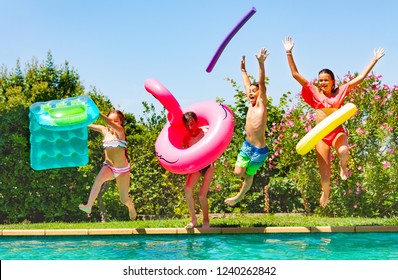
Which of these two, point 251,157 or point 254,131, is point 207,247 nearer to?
point 251,157

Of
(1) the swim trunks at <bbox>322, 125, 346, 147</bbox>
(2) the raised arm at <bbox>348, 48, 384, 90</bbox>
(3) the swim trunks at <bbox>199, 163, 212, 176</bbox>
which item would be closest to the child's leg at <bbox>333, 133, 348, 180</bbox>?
(1) the swim trunks at <bbox>322, 125, 346, 147</bbox>

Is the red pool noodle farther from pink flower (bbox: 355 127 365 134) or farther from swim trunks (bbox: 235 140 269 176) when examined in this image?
pink flower (bbox: 355 127 365 134)

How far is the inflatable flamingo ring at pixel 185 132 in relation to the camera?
28.4 feet

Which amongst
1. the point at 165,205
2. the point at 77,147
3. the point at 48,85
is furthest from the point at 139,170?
the point at 48,85

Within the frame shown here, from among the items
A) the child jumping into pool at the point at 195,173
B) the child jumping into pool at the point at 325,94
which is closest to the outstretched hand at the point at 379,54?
the child jumping into pool at the point at 325,94

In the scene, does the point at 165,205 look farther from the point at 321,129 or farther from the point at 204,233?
the point at 321,129

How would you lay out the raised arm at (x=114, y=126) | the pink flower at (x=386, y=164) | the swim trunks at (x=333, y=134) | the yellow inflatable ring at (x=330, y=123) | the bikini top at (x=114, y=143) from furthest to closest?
1. the pink flower at (x=386, y=164)
2. the bikini top at (x=114, y=143)
3. the raised arm at (x=114, y=126)
4. the swim trunks at (x=333, y=134)
5. the yellow inflatable ring at (x=330, y=123)

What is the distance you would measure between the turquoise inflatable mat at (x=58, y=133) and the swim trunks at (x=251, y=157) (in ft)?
8.20

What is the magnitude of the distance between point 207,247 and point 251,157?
1.50 m

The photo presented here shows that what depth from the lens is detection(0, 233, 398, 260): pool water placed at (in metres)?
7.25

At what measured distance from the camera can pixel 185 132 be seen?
9414mm

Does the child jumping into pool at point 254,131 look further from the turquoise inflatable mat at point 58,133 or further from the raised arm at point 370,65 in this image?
the turquoise inflatable mat at point 58,133

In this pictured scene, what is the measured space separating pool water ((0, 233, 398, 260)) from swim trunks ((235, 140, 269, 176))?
1094mm

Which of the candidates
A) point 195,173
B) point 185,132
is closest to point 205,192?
point 195,173
